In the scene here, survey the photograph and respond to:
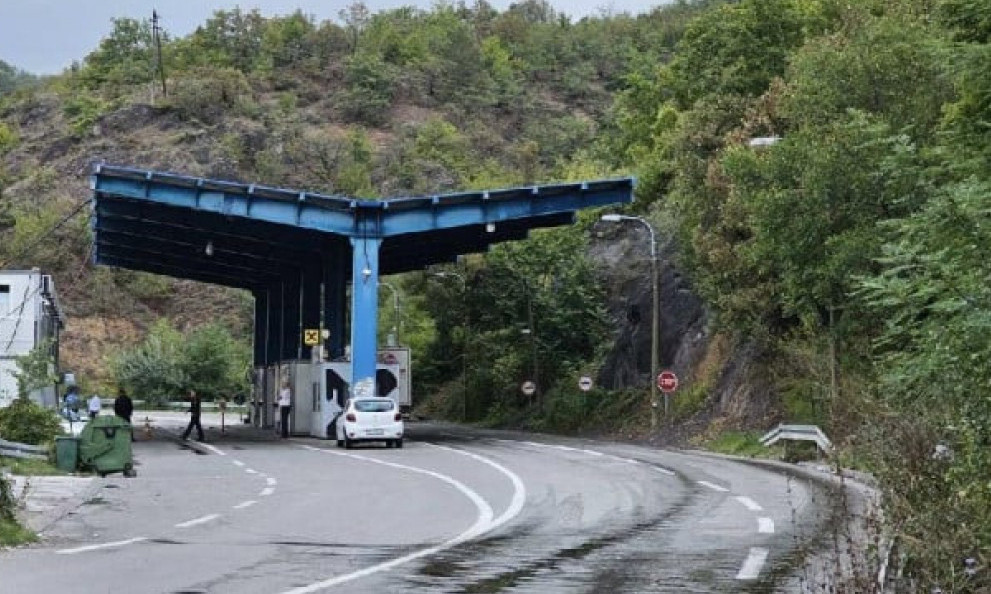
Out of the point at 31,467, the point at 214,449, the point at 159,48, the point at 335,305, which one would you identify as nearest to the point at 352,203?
the point at 335,305

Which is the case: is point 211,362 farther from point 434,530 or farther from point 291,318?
point 434,530

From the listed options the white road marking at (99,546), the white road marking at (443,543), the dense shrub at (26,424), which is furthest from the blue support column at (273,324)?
the white road marking at (99,546)

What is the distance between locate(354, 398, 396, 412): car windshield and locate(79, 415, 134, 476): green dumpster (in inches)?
546

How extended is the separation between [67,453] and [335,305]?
26.0 m

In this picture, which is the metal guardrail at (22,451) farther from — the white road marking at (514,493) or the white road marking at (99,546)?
the white road marking at (99,546)

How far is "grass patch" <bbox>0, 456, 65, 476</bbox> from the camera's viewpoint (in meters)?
26.8

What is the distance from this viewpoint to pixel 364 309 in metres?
47.3

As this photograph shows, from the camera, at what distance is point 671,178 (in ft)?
217

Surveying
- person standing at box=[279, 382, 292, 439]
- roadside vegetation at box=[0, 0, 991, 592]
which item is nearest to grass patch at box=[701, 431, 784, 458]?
roadside vegetation at box=[0, 0, 991, 592]

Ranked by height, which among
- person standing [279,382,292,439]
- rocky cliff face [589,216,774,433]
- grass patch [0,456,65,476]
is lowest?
grass patch [0,456,65,476]

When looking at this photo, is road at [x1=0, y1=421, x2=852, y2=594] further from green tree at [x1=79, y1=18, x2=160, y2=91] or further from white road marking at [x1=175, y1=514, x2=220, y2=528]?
green tree at [x1=79, y1=18, x2=160, y2=91]

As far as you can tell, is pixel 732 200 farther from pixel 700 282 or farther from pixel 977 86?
pixel 977 86

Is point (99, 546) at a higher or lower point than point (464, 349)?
lower

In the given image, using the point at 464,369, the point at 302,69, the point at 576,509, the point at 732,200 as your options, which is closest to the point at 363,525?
the point at 576,509
